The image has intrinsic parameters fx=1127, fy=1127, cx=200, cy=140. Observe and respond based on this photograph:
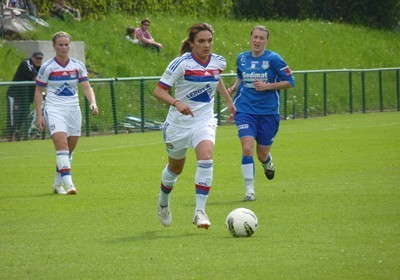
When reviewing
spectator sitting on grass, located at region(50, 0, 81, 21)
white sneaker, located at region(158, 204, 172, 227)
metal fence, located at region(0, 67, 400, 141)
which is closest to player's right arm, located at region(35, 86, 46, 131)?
white sneaker, located at region(158, 204, 172, 227)

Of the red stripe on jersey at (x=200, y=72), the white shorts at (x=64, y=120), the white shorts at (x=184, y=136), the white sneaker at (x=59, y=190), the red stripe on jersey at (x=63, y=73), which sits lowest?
the white sneaker at (x=59, y=190)

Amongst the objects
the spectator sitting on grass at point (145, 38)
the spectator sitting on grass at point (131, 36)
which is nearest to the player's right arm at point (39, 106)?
the spectator sitting on grass at point (145, 38)

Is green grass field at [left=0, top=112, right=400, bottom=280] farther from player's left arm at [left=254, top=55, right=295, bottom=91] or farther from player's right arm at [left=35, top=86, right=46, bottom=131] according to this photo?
player's left arm at [left=254, top=55, right=295, bottom=91]

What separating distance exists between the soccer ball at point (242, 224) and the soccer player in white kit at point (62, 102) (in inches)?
194

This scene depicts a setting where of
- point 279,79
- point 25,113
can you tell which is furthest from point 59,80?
point 25,113

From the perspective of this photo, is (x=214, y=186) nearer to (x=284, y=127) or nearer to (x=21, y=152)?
(x=21, y=152)

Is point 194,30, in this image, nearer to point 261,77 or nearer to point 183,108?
point 183,108

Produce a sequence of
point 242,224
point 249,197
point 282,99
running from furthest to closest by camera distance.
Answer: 1. point 282,99
2. point 249,197
3. point 242,224

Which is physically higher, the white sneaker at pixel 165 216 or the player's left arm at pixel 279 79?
the player's left arm at pixel 279 79

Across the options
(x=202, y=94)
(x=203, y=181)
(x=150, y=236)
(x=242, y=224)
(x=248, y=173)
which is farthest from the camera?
(x=248, y=173)

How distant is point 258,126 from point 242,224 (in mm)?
4221

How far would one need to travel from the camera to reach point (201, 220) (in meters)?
11.0

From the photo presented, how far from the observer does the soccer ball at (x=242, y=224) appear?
1050 cm

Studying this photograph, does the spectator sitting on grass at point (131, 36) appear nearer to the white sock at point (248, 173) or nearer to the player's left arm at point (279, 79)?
the player's left arm at point (279, 79)
